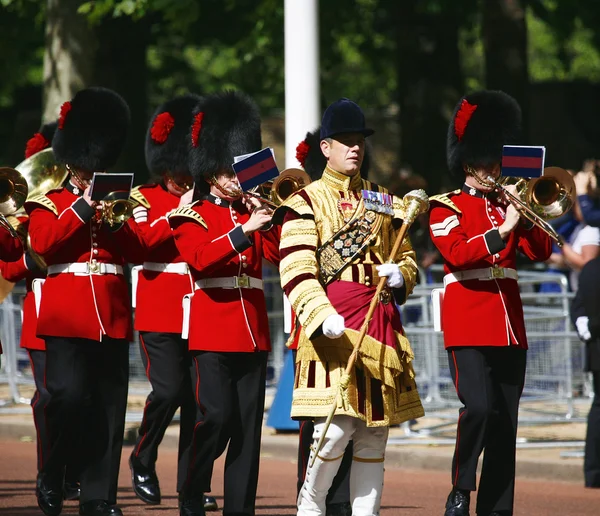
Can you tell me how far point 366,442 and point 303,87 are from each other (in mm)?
5123

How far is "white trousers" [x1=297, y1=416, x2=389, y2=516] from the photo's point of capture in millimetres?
6542

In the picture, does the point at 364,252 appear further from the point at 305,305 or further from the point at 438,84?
the point at 438,84

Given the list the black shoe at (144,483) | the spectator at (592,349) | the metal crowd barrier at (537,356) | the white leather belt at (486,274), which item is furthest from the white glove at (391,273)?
→ the metal crowd barrier at (537,356)

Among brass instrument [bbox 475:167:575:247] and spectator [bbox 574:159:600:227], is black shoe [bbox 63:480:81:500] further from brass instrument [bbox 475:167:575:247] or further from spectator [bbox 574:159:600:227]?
spectator [bbox 574:159:600:227]

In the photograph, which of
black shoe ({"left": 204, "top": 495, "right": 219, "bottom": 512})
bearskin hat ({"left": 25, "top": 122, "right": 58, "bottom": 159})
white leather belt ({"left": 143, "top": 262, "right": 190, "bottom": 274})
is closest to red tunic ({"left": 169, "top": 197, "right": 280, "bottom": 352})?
white leather belt ({"left": 143, "top": 262, "right": 190, "bottom": 274})

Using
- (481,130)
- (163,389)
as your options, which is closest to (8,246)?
(163,389)

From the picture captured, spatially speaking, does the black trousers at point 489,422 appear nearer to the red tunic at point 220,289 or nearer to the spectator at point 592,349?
the red tunic at point 220,289

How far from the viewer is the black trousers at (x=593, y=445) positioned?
368 inches

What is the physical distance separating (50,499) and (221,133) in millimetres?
2077

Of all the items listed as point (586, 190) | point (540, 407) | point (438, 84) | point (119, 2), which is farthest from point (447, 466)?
point (438, 84)

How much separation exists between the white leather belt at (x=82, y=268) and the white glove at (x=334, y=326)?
6.19ft

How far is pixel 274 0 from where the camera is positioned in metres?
15.6

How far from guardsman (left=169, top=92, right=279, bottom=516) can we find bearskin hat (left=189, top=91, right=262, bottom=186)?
15mm

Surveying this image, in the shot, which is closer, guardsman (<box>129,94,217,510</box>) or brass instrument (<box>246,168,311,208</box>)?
brass instrument (<box>246,168,311,208</box>)
